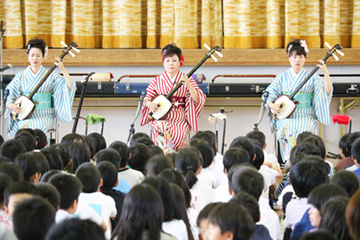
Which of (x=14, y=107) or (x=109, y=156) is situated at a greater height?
(x=14, y=107)

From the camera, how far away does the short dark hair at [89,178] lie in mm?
3881

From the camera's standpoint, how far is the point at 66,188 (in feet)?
11.3

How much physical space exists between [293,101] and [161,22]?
3.53 m

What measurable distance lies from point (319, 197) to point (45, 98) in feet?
16.8

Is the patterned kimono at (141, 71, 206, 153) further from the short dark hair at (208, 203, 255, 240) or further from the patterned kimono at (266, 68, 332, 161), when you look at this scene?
the short dark hair at (208, 203, 255, 240)

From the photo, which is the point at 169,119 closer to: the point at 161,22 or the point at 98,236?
the point at 161,22

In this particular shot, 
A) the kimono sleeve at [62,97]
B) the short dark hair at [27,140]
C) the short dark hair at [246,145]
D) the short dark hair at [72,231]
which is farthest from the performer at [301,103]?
the short dark hair at [72,231]

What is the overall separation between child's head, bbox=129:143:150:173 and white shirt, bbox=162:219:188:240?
2024 millimetres

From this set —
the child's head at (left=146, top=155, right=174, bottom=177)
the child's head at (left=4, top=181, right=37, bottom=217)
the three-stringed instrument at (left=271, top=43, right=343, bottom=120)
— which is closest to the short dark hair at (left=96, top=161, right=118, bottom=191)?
the child's head at (left=146, top=155, right=174, bottom=177)

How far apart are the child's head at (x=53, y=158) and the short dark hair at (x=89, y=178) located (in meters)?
0.96

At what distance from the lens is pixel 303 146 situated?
533cm

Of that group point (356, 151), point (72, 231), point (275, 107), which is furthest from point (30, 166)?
point (275, 107)

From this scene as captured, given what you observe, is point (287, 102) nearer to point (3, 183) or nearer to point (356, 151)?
point (356, 151)

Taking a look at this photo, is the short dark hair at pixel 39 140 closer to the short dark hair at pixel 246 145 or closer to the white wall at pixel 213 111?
the short dark hair at pixel 246 145
